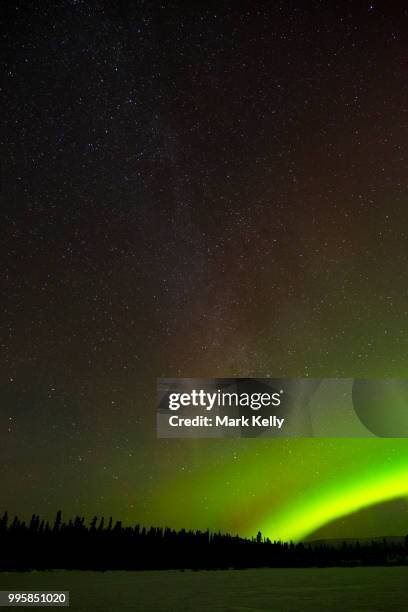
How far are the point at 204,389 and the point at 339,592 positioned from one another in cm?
770

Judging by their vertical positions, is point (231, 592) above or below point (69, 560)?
below

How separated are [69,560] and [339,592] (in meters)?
42.3

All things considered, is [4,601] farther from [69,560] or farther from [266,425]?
[69,560]

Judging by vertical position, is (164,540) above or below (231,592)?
above

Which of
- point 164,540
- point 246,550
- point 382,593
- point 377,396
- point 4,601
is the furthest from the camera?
point 164,540

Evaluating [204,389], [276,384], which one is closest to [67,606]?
[204,389]

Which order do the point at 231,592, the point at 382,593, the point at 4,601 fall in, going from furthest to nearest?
the point at 231,592 → the point at 382,593 → the point at 4,601

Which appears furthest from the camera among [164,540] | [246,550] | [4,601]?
[164,540]

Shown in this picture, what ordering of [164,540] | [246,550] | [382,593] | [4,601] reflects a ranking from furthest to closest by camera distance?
1. [164,540]
2. [246,550]
3. [382,593]
4. [4,601]

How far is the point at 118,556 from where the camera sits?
55.1 m

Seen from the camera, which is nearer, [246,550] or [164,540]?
[246,550]

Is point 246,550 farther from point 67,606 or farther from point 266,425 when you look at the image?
point 67,606

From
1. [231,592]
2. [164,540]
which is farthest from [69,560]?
[231,592]

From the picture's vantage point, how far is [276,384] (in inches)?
901
